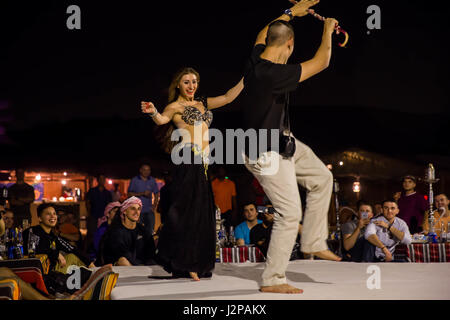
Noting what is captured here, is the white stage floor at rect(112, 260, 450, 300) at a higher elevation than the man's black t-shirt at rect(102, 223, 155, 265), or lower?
lower

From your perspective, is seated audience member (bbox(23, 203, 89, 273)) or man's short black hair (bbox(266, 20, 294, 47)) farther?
seated audience member (bbox(23, 203, 89, 273))

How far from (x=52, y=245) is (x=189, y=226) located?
166 centimetres

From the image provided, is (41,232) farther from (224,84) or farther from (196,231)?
(224,84)

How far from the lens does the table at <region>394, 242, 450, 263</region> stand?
5305 mm

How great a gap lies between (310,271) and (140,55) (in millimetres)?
6119

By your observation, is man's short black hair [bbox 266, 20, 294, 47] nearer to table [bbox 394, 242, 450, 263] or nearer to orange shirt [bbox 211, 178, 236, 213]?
table [bbox 394, 242, 450, 263]

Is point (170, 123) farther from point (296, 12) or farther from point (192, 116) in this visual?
point (296, 12)

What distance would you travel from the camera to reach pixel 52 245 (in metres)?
4.96

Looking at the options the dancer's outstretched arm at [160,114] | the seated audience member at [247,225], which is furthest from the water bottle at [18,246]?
the seated audience member at [247,225]

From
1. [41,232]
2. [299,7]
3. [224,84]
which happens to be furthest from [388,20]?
[41,232]

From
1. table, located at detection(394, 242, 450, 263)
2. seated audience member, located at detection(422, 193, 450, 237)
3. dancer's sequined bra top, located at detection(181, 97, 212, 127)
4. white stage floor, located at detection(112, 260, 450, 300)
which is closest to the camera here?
white stage floor, located at detection(112, 260, 450, 300)

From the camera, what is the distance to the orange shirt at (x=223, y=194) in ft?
26.2

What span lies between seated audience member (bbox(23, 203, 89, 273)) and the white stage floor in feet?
2.10

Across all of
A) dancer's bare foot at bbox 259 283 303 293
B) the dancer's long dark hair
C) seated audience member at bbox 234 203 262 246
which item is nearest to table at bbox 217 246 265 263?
seated audience member at bbox 234 203 262 246
